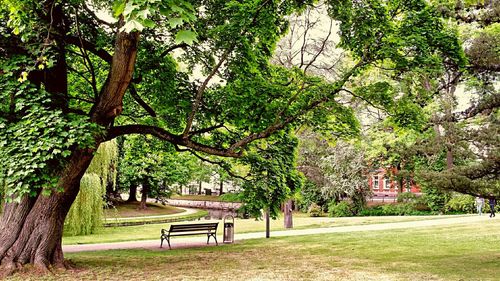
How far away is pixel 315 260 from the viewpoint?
11523 millimetres

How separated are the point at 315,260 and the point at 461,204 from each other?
2522 cm

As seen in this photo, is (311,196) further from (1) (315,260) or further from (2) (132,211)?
(1) (315,260)

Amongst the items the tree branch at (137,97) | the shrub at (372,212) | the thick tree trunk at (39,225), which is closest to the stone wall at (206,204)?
the shrub at (372,212)

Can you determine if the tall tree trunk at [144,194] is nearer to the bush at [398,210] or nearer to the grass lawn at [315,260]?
the bush at [398,210]

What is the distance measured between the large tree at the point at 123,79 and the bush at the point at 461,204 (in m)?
24.2

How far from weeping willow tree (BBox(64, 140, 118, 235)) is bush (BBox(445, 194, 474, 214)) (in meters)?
25.0

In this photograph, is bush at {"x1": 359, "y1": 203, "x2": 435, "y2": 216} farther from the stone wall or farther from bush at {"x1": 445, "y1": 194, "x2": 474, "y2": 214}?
the stone wall

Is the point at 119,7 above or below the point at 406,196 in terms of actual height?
A: above

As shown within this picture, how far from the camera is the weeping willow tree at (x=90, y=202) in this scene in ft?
61.3

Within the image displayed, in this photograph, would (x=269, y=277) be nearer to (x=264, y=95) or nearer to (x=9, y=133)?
(x=264, y=95)

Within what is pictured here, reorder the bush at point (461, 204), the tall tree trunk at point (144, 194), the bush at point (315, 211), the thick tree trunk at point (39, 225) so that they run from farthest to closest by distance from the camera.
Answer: the tall tree trunk at point (144, 194), the bush at point (315, 211), the bush at point (461, 204), the thick tree trunk at point (39, 225)

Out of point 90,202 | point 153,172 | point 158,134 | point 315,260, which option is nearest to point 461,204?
point 315,260

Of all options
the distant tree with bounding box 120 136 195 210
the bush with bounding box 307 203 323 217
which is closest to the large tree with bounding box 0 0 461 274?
the distant tree with bounding box 120 136 195 210

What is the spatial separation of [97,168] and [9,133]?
1190cm
